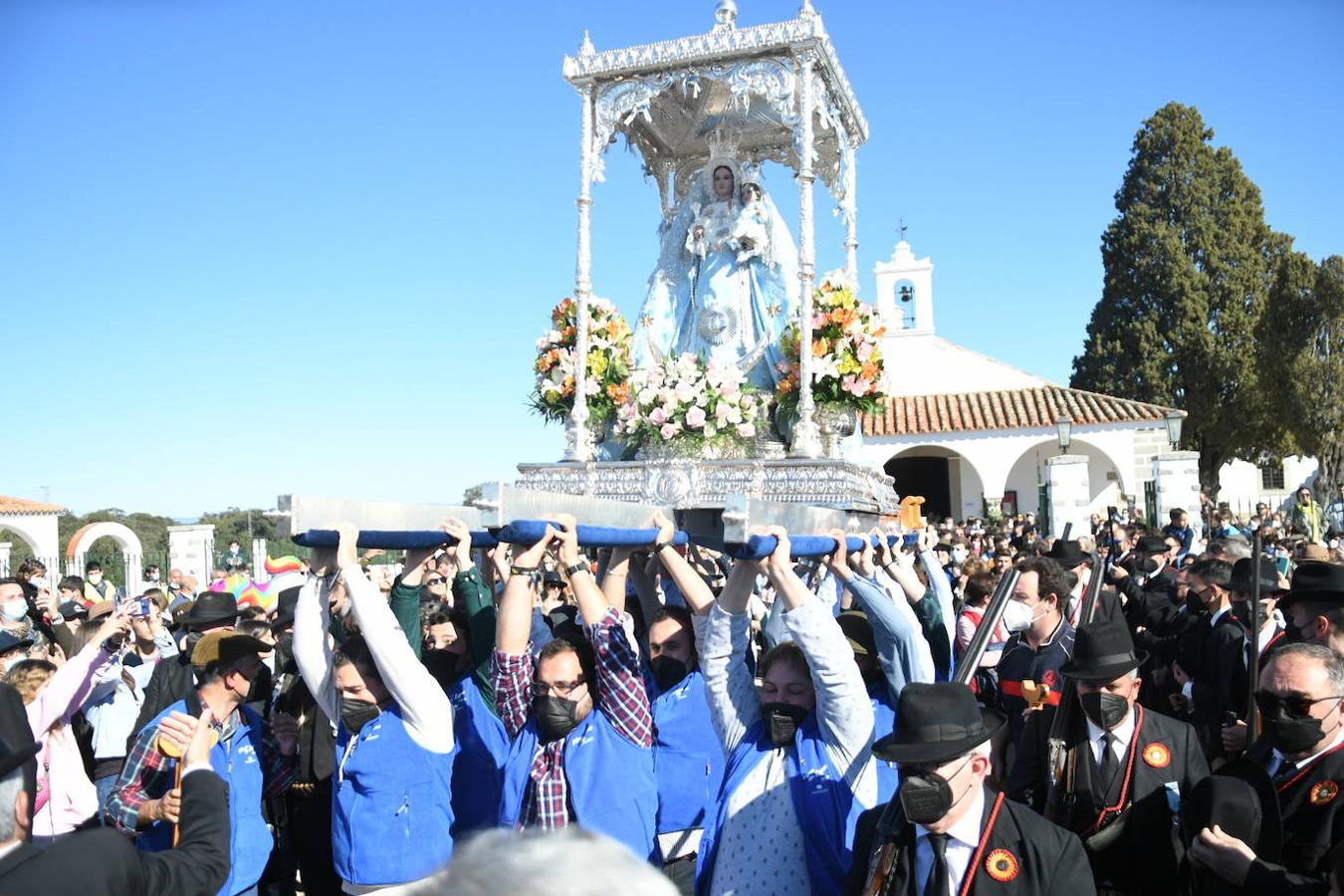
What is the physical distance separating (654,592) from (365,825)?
1.88 m

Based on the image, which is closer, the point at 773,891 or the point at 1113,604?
the point at 773,891

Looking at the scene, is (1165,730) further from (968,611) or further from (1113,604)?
(1113,604)

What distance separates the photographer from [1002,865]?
2.69m

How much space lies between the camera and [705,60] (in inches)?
431

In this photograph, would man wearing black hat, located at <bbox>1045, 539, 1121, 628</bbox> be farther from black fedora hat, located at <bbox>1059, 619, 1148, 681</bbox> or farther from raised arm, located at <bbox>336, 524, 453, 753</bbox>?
raised arm, located at <bbox>336, 524, 453, 753</bbox>

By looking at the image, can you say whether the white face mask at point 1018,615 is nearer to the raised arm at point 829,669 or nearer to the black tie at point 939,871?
the raised arm at point 829,669

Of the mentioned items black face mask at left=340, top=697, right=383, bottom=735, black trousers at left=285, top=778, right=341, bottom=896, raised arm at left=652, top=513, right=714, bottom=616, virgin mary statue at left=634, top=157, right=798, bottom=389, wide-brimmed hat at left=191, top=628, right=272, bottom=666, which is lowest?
black trousers at left=285, top=778, right=341, bottom=896

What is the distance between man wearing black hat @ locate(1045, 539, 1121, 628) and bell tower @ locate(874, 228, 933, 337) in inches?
1054

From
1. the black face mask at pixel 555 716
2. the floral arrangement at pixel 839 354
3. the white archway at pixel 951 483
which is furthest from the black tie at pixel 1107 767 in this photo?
the white archway at pixel 951 483

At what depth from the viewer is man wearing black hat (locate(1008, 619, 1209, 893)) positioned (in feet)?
11.2

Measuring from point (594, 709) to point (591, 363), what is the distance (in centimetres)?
738

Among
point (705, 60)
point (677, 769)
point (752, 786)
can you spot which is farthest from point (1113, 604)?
point (705, 60)

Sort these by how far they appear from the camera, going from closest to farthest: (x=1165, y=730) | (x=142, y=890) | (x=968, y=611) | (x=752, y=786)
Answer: (x=142, y=890) → (x=752, y=786) → (x=1165, y=730) → (x=968, y=611)

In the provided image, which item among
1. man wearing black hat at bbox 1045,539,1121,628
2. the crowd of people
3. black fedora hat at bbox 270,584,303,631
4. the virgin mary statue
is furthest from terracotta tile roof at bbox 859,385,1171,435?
the crowd of people
